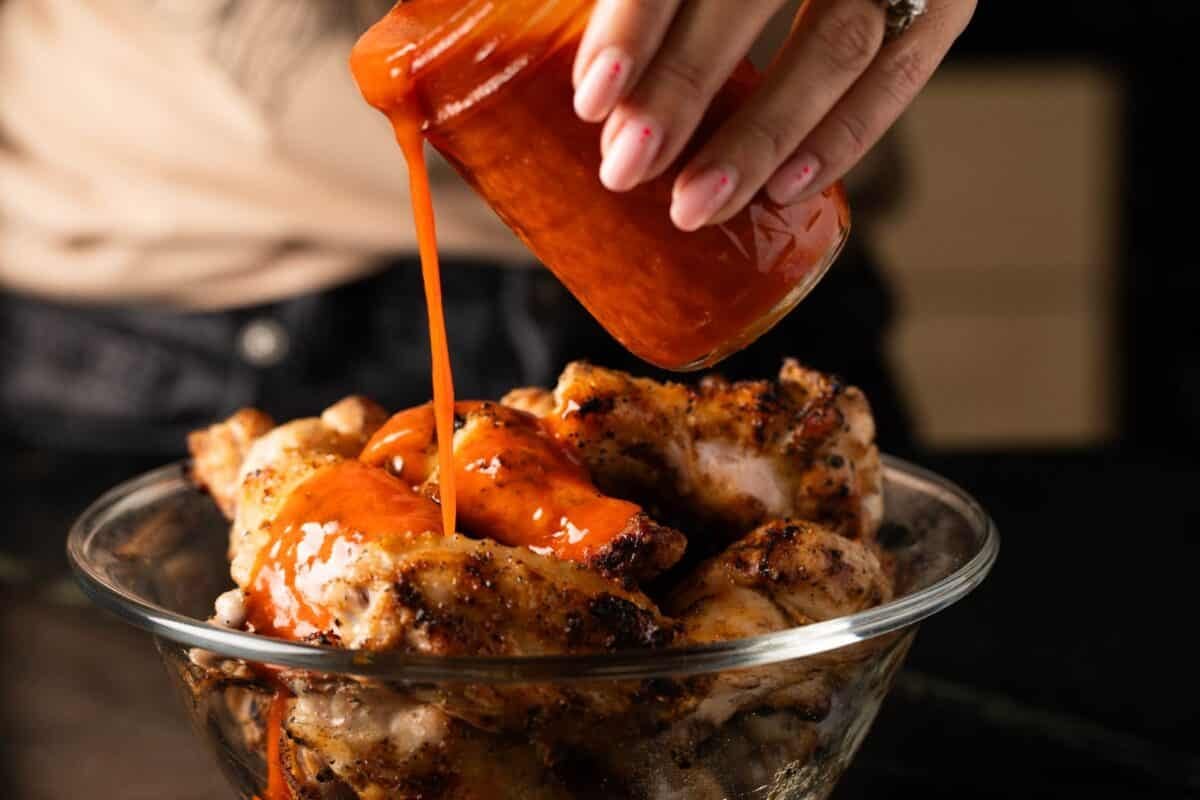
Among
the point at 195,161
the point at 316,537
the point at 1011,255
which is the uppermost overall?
the point at 316,537

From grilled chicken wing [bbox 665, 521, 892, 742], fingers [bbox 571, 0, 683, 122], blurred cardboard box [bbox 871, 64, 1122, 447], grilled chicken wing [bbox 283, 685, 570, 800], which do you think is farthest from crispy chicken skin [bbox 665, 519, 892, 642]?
blurred cardboard box [bbox 871, 64, 1122, 447]

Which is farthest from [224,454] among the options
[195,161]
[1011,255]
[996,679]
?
[1011,255]

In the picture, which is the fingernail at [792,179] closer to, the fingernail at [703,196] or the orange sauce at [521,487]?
the fingernail at [703,196]

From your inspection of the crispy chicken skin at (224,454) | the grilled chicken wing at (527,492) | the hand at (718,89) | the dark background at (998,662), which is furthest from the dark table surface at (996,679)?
A: the hand at (718,89)

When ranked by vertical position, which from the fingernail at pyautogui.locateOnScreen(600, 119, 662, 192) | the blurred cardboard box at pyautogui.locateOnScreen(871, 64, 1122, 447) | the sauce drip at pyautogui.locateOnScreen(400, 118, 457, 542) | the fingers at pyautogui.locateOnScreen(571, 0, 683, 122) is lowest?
the blurred cardboard box at pyautogui.locateOnScreen(871, 64, 1122, 447)

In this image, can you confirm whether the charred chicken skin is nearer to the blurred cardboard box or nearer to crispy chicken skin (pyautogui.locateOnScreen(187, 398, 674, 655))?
crispy chicken skin (pyautogui.locateOnScreen(187, 398, 674, 655))

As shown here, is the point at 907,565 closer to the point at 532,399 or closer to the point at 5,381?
the point at 532,399

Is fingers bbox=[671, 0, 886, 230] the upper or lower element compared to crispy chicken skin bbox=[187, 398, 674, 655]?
upper

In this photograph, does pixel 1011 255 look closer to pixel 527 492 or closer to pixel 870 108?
pixel 870 108
